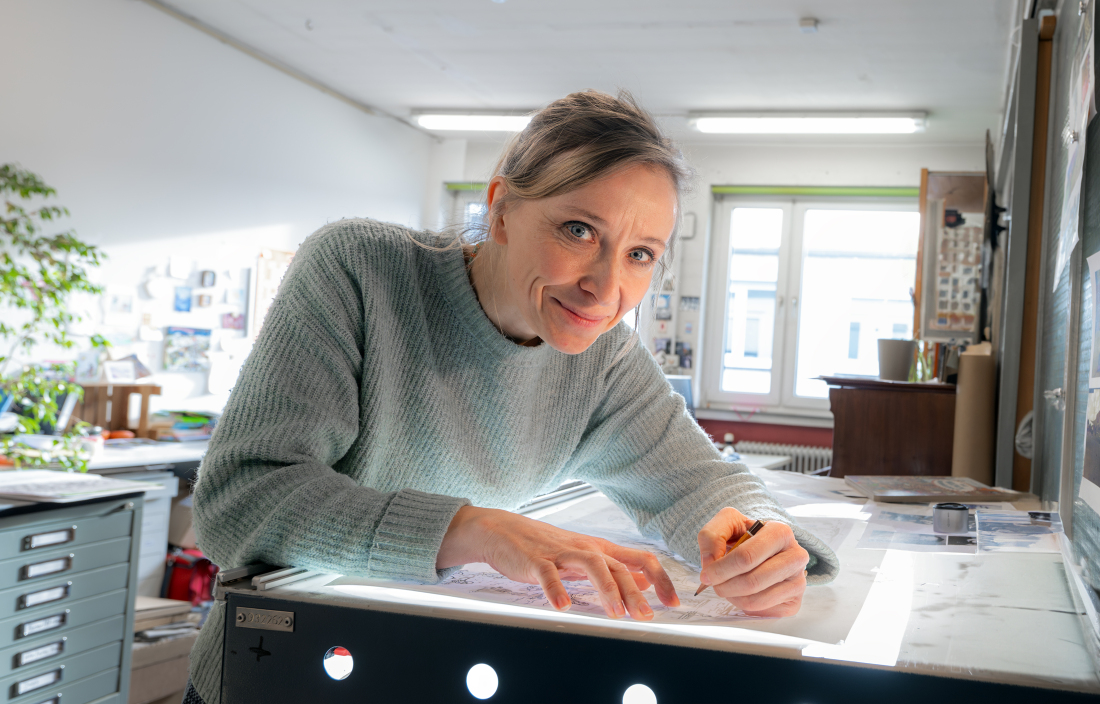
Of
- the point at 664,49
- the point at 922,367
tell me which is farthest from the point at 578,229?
the point at 664,49

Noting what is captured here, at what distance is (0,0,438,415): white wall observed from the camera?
349 cm

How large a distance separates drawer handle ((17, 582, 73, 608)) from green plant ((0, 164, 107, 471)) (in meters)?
0.52

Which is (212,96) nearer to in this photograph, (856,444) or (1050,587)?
(856,444)

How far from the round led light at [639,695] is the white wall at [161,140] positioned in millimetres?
3742

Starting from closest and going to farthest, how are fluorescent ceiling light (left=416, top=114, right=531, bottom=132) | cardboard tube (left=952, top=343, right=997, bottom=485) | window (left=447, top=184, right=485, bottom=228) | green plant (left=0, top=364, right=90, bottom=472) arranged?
1. window (left=447, top=184, right=485, bottom=228)
2. cardboard tube (left=952, top=343, right=997, bottom=485)
3. green plant (left=0, top=364, right=90, bottom=472)
4. fluorescent ceiling light (left=416, top=114, right=531, bottom=132)

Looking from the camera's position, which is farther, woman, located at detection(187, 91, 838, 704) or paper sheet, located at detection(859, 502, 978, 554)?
paper sheet, located at detection(859, 502, 978, 554)

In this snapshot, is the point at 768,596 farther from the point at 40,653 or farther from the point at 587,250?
the point at 40,653

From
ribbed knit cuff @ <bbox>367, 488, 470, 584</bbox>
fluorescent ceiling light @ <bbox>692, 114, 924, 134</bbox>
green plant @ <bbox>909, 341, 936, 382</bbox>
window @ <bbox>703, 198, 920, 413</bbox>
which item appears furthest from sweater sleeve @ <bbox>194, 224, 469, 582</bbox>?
window @ <bbox>703, 198, 920, 413</bbox>

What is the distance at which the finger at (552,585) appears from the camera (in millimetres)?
612

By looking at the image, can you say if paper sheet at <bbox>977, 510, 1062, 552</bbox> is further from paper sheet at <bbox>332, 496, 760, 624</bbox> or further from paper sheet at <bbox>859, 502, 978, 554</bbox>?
paper sheet at <bbox>332, 496, 760, 624</bbox>

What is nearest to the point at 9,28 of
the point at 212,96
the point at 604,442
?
the point at 212,96

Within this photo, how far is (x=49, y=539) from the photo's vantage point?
2.25 meters

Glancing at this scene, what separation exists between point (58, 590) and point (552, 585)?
2240 millimetres

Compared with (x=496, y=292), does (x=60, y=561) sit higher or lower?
lower
